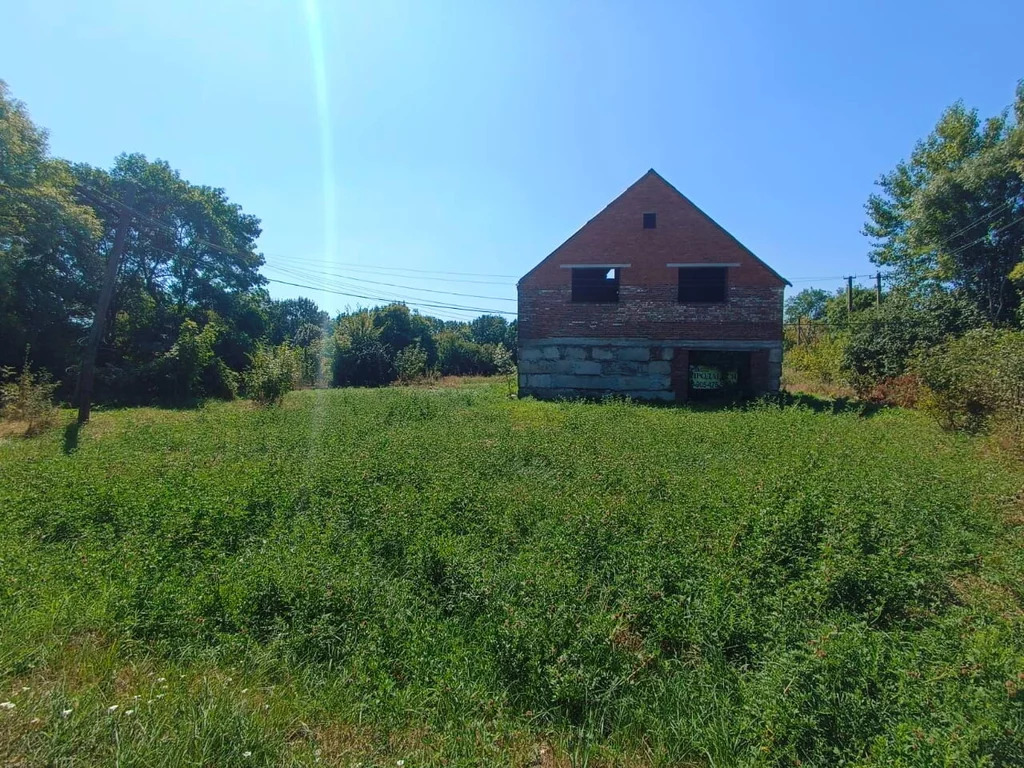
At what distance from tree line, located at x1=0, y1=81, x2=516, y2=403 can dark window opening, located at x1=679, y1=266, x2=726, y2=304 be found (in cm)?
1379

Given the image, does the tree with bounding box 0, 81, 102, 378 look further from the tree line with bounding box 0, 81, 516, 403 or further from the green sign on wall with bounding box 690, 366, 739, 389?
the green sign on wall with bounding box 690, 366, 739, 389

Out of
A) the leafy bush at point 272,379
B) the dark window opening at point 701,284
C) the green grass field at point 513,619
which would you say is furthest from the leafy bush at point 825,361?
the leafy bush at point 272,379

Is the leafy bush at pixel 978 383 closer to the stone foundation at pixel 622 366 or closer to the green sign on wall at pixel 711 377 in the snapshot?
the stone foundation at pixel 622 366

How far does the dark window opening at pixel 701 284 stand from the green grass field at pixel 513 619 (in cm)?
1152

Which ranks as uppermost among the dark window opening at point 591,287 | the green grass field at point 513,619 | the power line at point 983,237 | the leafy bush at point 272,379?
the power line at point 983,237

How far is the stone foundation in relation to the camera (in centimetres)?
1644

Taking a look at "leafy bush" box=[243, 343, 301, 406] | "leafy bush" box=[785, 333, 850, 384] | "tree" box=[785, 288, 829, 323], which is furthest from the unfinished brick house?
"tree" box=[785, 288, 829, 323]

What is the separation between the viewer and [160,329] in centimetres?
2308

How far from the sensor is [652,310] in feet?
55.7

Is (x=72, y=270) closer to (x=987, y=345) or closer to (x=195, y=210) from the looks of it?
(x=195, y=210)

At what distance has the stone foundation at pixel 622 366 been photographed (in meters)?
16.4

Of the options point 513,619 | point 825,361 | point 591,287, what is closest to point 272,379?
point 591,287

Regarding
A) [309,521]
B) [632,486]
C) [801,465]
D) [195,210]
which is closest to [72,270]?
[195,210]

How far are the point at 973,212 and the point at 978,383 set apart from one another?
18253mm
